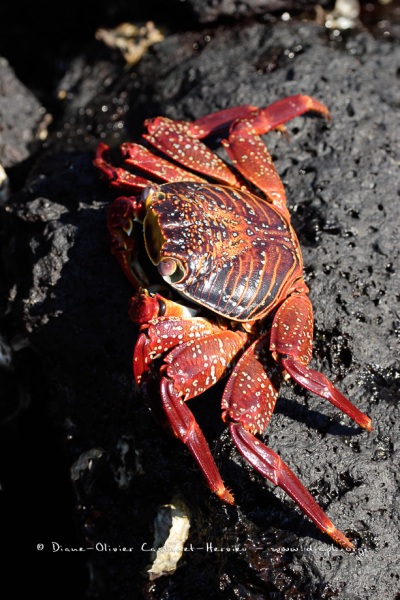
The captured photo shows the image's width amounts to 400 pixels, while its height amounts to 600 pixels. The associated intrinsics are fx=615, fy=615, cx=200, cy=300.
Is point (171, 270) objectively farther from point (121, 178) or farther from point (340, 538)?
point (340, 538)

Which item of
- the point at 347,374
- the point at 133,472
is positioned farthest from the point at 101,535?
the point at 347,374

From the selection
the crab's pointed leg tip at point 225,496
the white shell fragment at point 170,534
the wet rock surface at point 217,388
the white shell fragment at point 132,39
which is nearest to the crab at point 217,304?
the crab's pointed leg tip at point 225,496

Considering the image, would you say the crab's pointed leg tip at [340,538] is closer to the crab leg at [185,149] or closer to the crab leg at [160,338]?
the crab leg at [160,338]

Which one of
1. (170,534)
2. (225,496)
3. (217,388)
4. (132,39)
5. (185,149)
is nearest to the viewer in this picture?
(225,496)

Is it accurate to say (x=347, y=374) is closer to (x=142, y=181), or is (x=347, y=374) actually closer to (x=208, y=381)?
(x=208, y=381)

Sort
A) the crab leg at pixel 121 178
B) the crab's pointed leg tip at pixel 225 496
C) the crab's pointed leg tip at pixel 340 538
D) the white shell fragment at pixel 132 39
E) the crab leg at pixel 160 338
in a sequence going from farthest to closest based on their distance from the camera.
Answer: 1. the white shell fragment at pixel 132 39
2. the crab leg at pixel 121 178
3. the crab leg at pixel 160 338
4. the crab's pointed leg tip at pixel 225 496
5. the crab's pointed leg tip at pixel 340 538

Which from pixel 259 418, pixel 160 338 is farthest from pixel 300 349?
pixel 160 338

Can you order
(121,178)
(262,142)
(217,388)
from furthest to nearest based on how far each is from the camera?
(262,142), (121,178), (217,388)
